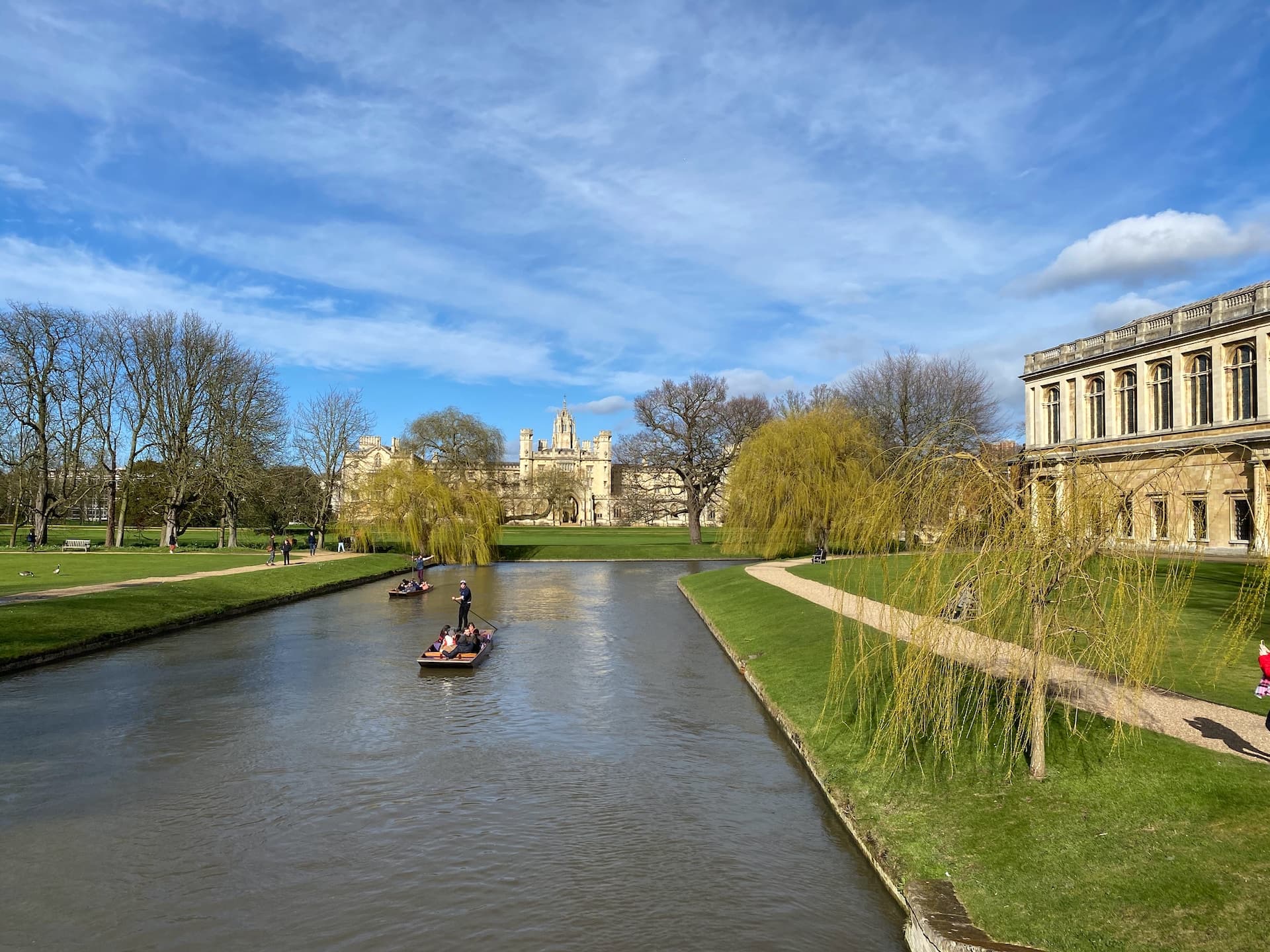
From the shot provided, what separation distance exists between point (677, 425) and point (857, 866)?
157 feet

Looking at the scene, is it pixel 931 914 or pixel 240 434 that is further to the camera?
pixel 240 434

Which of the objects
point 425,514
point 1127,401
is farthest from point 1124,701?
point 425,514

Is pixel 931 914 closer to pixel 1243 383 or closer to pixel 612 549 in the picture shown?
pixel 1243 383

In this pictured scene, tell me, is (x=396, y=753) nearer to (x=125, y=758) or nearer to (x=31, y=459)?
(x=125, y=758)

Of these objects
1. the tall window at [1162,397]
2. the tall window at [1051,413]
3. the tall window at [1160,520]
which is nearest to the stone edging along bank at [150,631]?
the tall window at [1160,520]

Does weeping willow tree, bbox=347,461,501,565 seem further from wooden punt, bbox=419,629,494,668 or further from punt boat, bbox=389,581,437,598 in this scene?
wooden punt, bbox=419,629,494,668

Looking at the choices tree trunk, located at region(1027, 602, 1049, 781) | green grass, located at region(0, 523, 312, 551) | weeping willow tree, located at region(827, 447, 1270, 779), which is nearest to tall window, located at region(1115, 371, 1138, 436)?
weeping willow tree, located at region(827, 447, 1270, 779)

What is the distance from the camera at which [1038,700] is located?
8352 mm

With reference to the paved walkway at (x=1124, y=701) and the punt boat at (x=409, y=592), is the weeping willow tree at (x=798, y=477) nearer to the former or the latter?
the punt boat at (x=409, y=592)

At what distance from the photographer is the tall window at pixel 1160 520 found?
8.03 m

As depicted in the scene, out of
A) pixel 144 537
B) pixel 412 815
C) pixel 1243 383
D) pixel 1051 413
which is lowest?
pixel 412 815

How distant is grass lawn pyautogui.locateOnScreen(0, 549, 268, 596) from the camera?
27.3 meters

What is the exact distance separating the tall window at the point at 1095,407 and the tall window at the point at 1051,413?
2.53m

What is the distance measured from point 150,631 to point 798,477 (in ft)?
86.4
